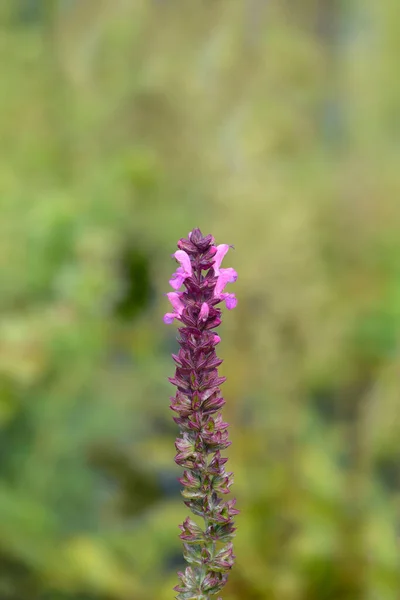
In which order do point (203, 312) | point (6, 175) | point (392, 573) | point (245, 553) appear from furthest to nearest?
point (6, 175) → point (245, 553) → point (392, 573) → point (203, 312)

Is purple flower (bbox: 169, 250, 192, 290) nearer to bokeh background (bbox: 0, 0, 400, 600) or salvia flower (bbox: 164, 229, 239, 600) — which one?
salvia flower (bbox: 164, 229, 239, 600)

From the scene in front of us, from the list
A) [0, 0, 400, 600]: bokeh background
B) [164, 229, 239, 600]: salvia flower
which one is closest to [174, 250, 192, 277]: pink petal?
[164, 229, 239, 600]: salvia flower

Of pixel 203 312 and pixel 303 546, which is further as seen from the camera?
pixel 303 546

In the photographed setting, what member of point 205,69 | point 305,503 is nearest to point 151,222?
point 205,69

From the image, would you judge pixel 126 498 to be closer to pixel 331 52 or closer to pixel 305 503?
pixel 305 503

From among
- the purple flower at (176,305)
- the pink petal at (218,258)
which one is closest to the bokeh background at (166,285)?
the pink petal at (218,258)
